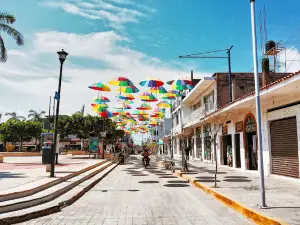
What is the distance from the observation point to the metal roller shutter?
13.5m

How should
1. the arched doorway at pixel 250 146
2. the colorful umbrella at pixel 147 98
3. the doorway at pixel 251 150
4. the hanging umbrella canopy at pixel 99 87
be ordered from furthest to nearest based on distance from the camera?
the colorful umbrella at pixel 147 98 < the hanging umbrella canopy at pixel 99 87 < the doorway at pixel 251 150 < the arched doorway at pixel 250 146

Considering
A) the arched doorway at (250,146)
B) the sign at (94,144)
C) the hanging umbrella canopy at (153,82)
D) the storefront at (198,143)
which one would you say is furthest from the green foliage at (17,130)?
the arched doorway at (250,146)

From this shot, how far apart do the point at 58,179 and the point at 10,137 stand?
5567cm

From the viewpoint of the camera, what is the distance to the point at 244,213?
7215 mm

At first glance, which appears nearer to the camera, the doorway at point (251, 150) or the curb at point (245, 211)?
the curb at point (245, 211)

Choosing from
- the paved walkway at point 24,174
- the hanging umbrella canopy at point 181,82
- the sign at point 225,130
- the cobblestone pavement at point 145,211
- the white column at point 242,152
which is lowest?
the cobblestone pavement at point 145,211

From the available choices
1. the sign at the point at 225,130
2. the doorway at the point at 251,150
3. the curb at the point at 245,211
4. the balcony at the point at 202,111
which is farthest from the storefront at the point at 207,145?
the curb at the point at 245,211

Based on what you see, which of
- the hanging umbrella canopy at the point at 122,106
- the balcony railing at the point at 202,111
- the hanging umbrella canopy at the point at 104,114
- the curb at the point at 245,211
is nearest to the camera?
the curb at the point at 245,211

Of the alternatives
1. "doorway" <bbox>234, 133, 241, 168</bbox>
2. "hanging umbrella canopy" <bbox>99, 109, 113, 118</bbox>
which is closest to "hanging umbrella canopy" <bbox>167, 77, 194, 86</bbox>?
"doorway" <bbox>234, 133, 241, 168</bbox>

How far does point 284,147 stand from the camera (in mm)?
14344

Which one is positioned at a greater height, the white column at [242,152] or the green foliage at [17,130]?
the green foliage at [17,130]

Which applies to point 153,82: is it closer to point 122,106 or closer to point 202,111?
point 202,111

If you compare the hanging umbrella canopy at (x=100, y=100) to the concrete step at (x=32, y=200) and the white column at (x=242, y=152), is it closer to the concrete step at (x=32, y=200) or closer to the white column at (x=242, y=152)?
the white column at (x=242, y=152)

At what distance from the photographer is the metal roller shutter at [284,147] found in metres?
13.5
